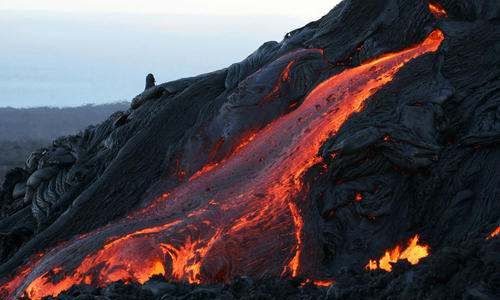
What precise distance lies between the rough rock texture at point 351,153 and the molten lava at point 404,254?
0.07 meters

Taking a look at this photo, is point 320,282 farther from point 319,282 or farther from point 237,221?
point 237,221

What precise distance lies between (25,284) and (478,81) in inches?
187

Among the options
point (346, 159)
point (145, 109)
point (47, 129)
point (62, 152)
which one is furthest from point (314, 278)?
point (47, 129)

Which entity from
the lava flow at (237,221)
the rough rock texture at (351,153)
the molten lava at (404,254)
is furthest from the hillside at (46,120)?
the molten lava at (404,254)

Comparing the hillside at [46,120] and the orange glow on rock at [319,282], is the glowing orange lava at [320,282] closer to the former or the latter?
the orange glow on rock at [319,282]

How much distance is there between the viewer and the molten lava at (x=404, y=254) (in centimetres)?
750

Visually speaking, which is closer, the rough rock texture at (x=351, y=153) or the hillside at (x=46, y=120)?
the rough rock texture at (x=351, y=153)

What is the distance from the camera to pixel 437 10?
884cm

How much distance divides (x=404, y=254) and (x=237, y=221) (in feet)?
5.14

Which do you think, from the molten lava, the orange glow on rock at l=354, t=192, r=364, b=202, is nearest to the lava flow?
the orange glow on rock at l=354, t=192, r=364, b=202

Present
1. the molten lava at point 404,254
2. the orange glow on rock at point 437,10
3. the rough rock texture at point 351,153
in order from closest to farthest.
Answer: the rough rock texture at point 351,153
the molten lava at point 404,254
the orange glow on rock at point 437,10

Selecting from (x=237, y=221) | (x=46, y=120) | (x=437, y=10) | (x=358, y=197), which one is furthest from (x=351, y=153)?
(x=46, y=120)

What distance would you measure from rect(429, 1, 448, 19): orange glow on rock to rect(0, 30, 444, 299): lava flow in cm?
20

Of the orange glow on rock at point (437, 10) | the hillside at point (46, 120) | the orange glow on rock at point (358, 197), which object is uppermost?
the orange glow on rock at point (437, 10)
